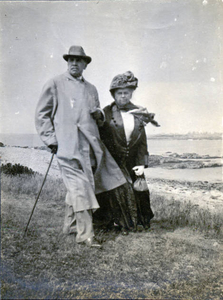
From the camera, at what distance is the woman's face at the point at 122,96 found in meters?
3.86

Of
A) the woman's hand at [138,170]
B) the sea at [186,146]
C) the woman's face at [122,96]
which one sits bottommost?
the woman's hand at [138,170]

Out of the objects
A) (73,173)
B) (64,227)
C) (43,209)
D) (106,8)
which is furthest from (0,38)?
(64,227)

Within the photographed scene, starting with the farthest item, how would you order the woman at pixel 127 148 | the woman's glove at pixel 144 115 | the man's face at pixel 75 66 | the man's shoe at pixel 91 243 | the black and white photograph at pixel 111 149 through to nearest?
the woman's glove at pixel 144 115
the woman at pixel 127 148
the man's face at pixel 75 66
the man's shoe at pixel 91 243
the black and white photograph at pixel 111 149

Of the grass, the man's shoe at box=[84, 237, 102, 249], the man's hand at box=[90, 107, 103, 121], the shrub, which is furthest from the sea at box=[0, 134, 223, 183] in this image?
the shrub

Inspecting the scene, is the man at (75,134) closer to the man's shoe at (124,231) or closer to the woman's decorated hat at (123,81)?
the woman's decorated hat at (123,81)

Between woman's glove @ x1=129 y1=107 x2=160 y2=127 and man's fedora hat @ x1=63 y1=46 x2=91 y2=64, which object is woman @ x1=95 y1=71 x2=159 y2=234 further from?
man's fedora hat @ x1=63 y1=46 x2=91 y2=64

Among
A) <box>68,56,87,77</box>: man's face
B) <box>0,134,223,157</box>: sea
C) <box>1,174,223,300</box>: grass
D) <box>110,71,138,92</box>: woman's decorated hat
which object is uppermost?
<box>68,56,87,77</box>: man's face

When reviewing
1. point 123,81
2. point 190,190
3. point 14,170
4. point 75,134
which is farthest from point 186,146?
point 14,170

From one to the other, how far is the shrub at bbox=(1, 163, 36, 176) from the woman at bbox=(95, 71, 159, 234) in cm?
92

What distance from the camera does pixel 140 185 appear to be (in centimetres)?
388

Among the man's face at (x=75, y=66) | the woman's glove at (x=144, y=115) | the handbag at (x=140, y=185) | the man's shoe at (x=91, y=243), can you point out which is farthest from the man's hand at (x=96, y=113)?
the man's shoe at (x=91, y=243)

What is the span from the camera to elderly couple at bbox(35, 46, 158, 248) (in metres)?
3.29

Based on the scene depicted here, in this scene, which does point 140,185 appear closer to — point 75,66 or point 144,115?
point 144,115

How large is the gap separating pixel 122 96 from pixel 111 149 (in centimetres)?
69
